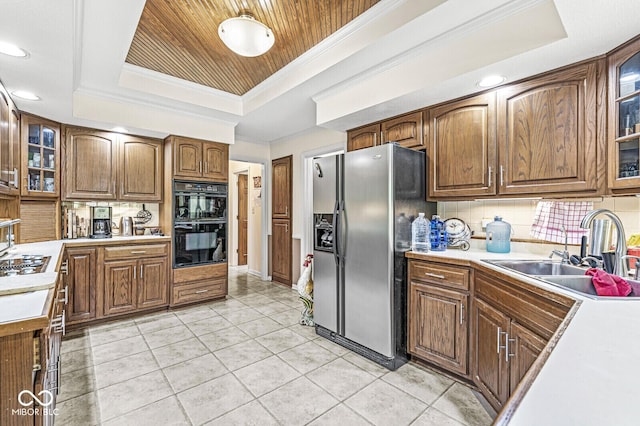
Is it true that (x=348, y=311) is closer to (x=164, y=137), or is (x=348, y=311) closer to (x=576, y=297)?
(x=576, y=297)

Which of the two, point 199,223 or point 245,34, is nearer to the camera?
point 245,34

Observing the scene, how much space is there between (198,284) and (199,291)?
0.09 metres

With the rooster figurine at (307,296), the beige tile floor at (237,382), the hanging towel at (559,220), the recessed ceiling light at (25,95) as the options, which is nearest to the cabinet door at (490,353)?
the beige tile floor at (237,382)

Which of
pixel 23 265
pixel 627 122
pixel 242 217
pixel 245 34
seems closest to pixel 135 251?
pixel 23 265

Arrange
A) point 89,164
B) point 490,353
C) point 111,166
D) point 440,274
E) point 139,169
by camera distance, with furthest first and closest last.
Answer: point 139,169 → point 111,166 → point 89,164 → point 440,274 → point 490,353

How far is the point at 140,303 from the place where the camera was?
11.2 feet

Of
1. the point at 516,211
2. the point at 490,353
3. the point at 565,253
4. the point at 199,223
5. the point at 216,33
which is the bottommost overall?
the point at 490,353

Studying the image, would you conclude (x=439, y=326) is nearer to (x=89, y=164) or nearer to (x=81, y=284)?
(x=81, y=284)

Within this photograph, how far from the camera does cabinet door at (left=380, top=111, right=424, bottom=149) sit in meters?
2.66

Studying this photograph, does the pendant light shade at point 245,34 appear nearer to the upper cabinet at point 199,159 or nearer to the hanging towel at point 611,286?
the upper cabinet at point 199,159

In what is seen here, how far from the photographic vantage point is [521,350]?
5.09 ft

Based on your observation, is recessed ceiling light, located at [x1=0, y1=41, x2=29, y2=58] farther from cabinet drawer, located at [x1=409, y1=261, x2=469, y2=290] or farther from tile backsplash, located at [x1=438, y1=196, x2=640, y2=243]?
tile backsplash, located at [x1=438, y1=196, x2=640, y2=243]

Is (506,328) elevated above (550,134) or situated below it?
below

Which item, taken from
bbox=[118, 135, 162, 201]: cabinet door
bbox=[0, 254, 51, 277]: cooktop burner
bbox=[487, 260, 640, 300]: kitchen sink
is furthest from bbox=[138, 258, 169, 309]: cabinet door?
bbox=[487, 260, 640, 300]: kitchen sink
